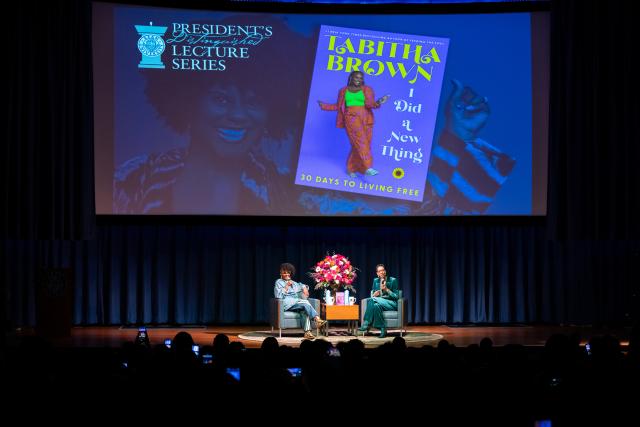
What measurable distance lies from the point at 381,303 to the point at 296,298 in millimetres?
990

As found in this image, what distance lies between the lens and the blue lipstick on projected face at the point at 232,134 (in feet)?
35.6

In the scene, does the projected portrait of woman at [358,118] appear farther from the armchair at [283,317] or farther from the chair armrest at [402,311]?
the armchair at [283,317]

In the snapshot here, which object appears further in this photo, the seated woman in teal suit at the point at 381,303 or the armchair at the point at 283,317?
the seated woman in teal suit at the point at 381,303

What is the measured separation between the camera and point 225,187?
10.9 m

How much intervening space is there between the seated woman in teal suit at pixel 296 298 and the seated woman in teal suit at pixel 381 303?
0.55 metres

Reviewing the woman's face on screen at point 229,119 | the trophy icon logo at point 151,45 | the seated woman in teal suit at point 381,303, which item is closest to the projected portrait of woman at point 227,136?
the woman's face on screen at point 229,119

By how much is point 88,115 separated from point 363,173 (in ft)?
11.6

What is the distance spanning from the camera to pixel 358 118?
428 inches

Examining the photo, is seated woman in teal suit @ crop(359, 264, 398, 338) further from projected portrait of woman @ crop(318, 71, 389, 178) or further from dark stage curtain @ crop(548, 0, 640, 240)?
dark stage curtain @ crop(548, 0, 640, 240)

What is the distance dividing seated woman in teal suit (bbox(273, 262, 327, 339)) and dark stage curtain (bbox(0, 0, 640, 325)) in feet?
3.85

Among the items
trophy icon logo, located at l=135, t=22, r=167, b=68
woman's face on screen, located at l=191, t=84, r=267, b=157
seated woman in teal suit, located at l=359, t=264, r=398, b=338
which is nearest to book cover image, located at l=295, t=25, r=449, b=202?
woman's face on screen, located at l=191, t=84, r=267, b=157

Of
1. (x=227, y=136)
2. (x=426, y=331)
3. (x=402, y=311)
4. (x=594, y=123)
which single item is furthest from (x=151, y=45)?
(x=594, y=123)

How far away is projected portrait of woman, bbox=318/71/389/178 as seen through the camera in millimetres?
10828

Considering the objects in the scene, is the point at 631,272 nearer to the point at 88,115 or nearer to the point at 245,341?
the point at 245,341
